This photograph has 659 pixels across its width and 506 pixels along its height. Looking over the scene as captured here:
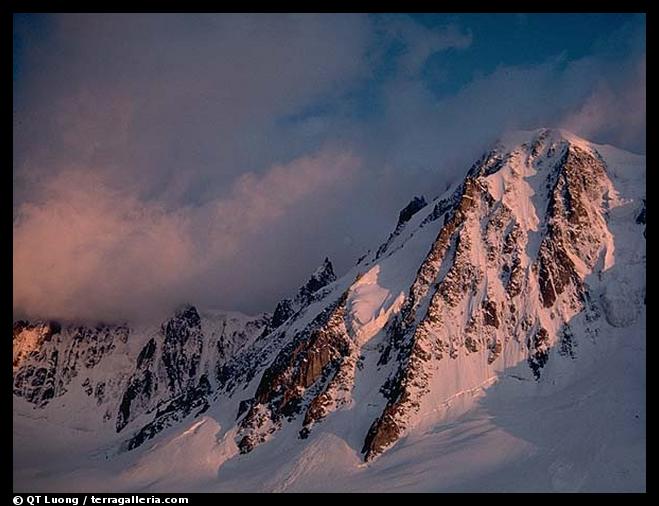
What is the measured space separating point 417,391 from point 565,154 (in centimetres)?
7676

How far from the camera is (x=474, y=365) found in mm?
156625

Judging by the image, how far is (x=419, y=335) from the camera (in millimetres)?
159500

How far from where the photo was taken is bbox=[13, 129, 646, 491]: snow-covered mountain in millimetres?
132125

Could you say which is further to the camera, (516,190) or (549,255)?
(516,190)

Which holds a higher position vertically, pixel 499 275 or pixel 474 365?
pixel 499 275

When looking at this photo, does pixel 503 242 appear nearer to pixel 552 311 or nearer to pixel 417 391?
pixel 552 311

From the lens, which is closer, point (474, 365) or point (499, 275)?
point (474, 365)

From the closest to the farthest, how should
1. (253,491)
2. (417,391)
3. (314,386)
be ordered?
1. (253,491)
2. (417,391)
3. (314,386)

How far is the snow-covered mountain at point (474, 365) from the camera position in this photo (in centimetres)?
13212

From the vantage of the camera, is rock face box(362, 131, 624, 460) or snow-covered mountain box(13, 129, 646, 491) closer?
snow-covered mountain box(13, 129, 646, 491)

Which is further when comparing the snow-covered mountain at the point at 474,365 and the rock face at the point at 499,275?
the rock face at the point at 499,275
